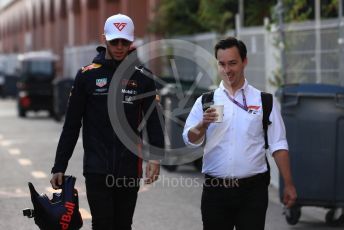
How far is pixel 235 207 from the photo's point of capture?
17.1 ft

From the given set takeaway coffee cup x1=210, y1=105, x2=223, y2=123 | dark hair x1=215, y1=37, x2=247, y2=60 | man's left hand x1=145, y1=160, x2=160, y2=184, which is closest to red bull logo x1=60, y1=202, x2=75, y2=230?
man's left hand x1=145, y1=160, x2=160, y2=184

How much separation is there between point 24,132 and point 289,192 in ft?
58.9

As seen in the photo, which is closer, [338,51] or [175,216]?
[175,216]

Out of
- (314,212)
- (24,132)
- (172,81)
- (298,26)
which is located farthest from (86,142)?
(24,132)

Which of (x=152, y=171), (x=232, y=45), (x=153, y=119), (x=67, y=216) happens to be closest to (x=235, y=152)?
(x=232, y=45)

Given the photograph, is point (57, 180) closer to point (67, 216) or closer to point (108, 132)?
point (67, 216)

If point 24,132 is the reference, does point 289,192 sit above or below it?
above

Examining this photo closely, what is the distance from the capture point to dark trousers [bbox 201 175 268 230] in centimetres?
518

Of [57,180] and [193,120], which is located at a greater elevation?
[193,120]

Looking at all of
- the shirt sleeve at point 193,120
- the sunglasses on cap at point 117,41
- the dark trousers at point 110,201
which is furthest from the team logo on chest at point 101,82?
the shirt sleeve at point 193,120

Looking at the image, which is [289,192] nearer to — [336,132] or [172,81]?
[336,132]

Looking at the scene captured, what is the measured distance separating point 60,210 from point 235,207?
1139 mm

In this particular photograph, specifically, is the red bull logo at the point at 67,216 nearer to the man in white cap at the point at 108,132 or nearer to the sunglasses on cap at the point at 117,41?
the man in white cap at the point at 108,132

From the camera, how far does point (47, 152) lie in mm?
16938
